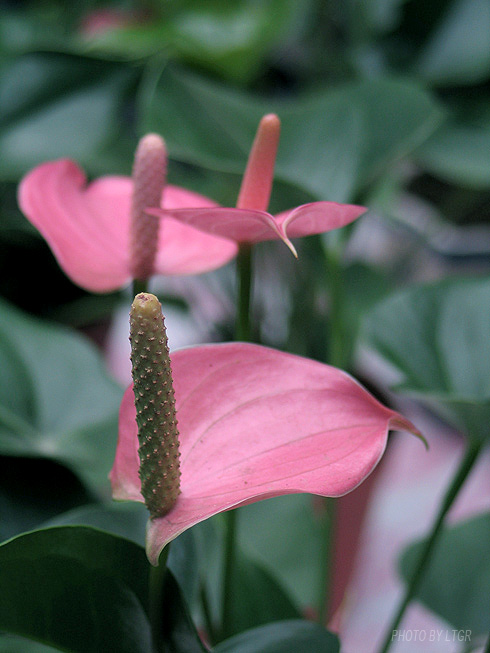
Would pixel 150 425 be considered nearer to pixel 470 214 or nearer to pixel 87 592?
pixel 87 592

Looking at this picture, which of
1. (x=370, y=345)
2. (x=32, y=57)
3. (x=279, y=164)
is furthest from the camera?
(x=32, y=57)

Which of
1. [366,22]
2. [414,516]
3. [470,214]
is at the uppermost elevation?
[366,22]

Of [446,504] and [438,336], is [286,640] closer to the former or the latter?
[446,504]

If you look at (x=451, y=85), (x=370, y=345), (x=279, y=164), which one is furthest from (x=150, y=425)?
(x=451, y=85)

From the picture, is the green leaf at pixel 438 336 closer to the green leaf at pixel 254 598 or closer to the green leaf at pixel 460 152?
the green leaf at pixel 254 598

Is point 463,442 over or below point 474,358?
below

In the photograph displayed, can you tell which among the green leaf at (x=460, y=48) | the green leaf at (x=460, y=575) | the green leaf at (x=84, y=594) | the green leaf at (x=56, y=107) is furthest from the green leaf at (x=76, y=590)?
the green leaf at (x=460, y=48)

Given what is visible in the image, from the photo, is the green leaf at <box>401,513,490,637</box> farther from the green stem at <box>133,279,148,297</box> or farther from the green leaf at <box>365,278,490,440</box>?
the green stem at <box>133,279,148,297</box>

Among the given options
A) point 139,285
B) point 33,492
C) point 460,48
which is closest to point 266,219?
point 139,285
